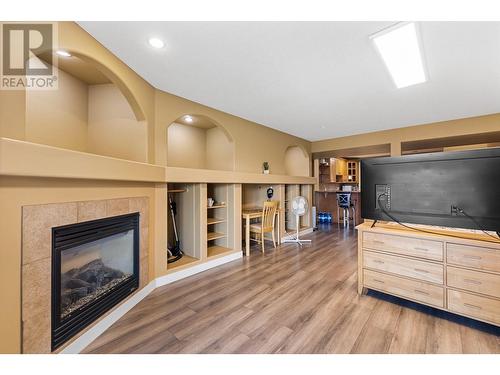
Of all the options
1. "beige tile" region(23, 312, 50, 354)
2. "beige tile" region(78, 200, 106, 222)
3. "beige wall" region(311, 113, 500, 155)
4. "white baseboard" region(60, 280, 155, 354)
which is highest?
"beige wall" region(311, 113, 500, 155)

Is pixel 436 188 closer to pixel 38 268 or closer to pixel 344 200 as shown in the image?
pixel 38 268

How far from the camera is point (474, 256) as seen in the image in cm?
Answer: 167

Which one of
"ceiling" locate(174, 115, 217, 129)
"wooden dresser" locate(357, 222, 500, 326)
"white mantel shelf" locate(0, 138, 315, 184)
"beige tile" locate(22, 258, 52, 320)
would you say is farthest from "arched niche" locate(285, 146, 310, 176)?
"beige tile" locate(22, 258, 52, 320)

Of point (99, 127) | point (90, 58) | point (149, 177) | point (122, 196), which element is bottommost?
point (122, 196)

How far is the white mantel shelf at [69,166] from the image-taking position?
3.50 ft

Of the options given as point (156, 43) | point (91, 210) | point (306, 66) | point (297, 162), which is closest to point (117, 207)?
point (91, 210)

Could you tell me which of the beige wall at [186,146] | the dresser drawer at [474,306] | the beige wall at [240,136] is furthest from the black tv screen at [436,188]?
the beige wall at [186,146]

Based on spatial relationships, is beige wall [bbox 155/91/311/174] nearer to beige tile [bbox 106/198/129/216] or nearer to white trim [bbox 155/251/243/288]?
beige tile [bbox 106/198/129/216]

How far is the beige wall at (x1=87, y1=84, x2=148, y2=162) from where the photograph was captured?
2342mm

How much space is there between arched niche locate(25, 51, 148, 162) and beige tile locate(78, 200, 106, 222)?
75 cm
